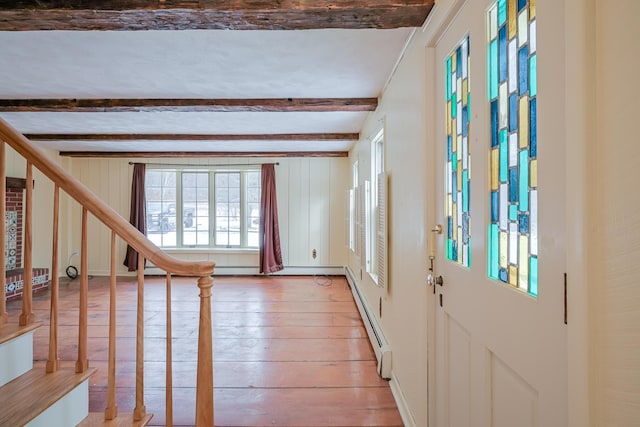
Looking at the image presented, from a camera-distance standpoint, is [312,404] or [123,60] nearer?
[312,404]

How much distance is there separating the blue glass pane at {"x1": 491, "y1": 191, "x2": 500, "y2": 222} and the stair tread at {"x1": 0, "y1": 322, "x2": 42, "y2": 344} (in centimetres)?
199

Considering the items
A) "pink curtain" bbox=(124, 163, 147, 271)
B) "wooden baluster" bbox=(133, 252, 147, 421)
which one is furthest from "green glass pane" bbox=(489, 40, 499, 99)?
"pink curtain" bbox=(124, 163, 147, 271)

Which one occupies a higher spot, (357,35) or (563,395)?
(357,35)

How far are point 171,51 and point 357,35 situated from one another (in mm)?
1254

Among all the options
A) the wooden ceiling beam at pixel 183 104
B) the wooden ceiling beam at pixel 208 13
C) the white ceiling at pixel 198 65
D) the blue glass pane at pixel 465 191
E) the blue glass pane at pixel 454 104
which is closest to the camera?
the blue glass pane at pixel 465 191

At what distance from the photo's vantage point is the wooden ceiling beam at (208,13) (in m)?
1.54

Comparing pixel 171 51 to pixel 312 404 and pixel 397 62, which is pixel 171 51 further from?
pixel 312 404

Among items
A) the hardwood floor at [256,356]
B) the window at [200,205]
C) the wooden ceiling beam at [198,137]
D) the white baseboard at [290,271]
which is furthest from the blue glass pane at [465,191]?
the window at [200,205]

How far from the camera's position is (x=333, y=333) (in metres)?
3.45

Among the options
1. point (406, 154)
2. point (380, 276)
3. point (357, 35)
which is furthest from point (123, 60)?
point (380, 276)

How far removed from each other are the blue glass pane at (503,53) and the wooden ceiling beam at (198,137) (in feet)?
12.0

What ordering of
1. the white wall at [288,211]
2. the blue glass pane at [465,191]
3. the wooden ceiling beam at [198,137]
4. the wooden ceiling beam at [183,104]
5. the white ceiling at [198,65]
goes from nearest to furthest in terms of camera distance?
1. the blue glass pane at [465,191]
2. the white ceiling at [198,65]
3. the wooden ceiling beam at [183,104]
4. the wooden ceiling beam at [198,137]
5. the white wall at [288,211]

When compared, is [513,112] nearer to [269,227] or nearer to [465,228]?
[465,228]

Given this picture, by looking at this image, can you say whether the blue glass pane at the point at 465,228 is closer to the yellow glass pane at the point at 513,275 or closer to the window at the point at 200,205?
the yellow glass pane at the point at 513,275
